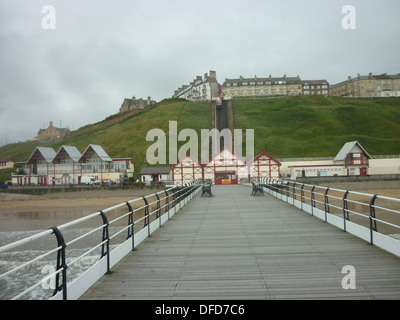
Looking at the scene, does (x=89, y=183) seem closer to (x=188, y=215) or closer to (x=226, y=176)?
(x=226, y=176)

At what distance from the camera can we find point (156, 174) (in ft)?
217

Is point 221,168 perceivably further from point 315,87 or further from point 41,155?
point 315,87

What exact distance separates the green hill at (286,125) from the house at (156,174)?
271 inches

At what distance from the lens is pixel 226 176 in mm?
56656

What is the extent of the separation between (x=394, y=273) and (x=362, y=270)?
520mm

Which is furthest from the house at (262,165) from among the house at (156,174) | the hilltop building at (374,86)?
the hilltop building at (374,86)

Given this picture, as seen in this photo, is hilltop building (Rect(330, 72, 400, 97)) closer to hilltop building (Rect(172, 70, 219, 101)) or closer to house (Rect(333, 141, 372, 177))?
hilltop building (Rect(172, 70, 219, 101))

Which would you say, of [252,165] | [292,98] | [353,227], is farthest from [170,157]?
[353,227]

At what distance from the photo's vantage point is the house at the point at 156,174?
215 ft

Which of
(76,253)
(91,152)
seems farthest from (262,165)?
(76,253)

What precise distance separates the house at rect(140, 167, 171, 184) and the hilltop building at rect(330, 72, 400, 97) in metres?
112

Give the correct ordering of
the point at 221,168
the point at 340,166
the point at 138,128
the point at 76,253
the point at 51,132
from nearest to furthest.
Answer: the point at 76,253 < the point at 221,168 < the point at 340,166 < the point at 138,128 < the point at 51,132

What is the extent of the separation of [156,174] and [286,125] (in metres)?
46.9

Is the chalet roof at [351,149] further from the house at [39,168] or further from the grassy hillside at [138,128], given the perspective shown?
the house at [39,168]
